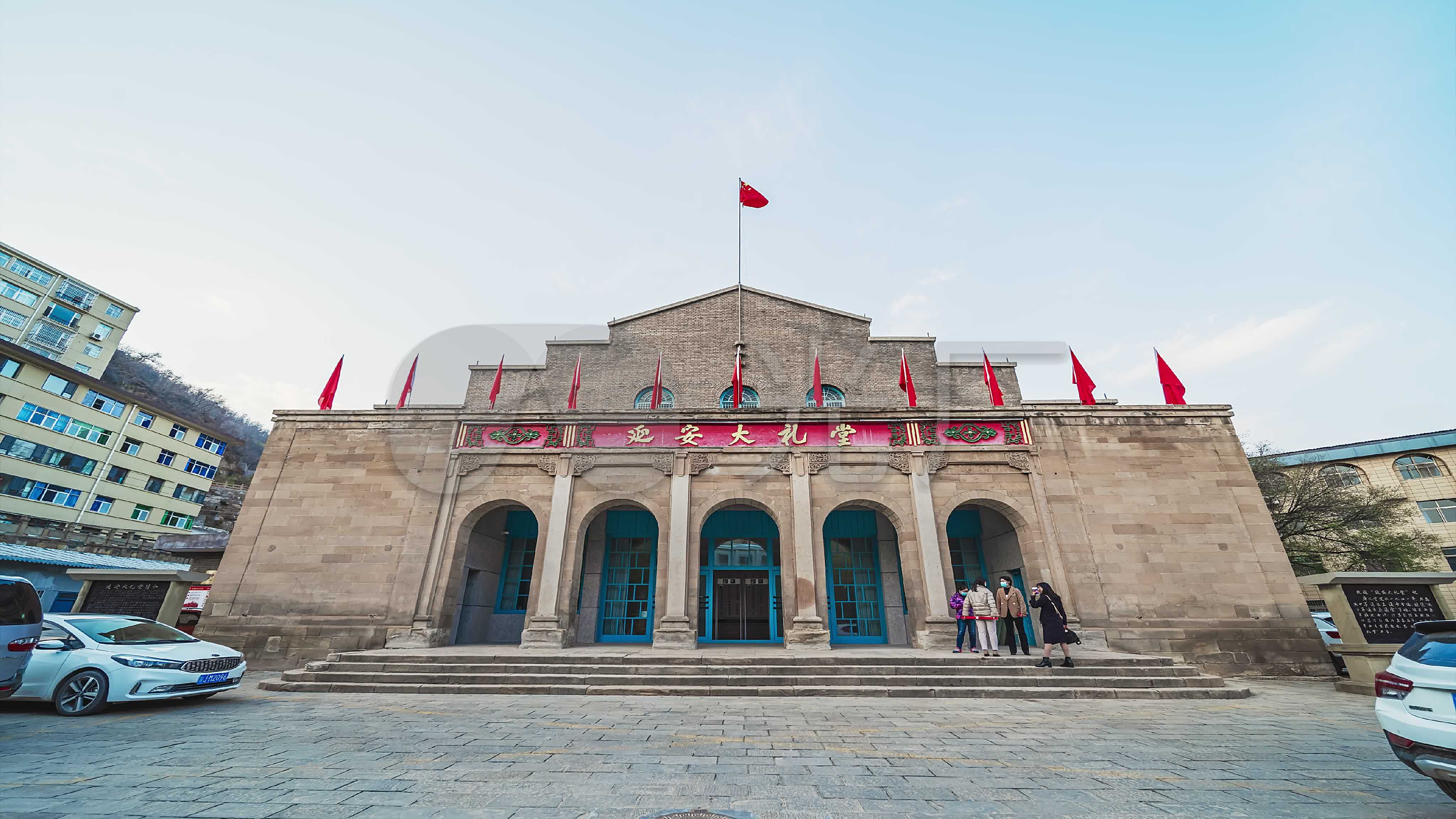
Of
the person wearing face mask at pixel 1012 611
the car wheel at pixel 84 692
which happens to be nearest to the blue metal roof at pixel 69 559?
the car wheel at pixel 84 692

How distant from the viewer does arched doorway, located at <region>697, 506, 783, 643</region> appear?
52.3ft

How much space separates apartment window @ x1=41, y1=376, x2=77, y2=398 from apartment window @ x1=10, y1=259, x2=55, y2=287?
15.7 meters

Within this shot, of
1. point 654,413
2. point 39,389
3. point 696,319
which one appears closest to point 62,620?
point 654,413

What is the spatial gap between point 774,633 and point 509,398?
12.1 m

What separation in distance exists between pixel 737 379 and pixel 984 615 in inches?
357

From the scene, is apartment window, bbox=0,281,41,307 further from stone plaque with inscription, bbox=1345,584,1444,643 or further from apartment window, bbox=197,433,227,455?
stone plaque with inscription, bbox=1345,584,1444,643

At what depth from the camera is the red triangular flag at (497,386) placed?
17.2 metres

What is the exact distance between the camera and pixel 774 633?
1580cm

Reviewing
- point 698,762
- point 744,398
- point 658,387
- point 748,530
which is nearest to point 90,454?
point 658,387

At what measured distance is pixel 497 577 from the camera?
16.8 metres

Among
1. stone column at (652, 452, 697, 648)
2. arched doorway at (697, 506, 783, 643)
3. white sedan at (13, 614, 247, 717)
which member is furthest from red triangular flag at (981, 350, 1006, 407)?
white sedan at (13, 614, 247, 717)

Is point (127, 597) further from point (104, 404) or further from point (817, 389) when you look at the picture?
point (104, 404)

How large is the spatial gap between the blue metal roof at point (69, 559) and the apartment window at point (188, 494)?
1593 cm

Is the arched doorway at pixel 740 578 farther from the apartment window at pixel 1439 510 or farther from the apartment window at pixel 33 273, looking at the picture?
the apartment window at pixel 33 273
